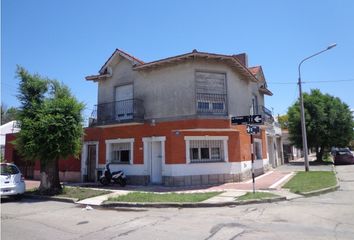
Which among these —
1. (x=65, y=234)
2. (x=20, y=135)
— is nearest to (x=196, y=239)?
(x=65, y=234)

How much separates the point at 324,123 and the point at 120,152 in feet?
75.9

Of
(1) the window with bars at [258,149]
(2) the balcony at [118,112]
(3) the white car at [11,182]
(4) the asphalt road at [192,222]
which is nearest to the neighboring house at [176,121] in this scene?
(2) the balcony at [118,112]

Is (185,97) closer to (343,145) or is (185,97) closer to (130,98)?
(130,98)

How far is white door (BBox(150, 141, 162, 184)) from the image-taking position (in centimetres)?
1769

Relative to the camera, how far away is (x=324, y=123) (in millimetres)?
33062

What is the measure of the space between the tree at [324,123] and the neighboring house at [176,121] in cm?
1609

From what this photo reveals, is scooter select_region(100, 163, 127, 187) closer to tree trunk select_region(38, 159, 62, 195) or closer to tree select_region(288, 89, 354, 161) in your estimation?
tree trunk select_region(38, 159, 62, 195)

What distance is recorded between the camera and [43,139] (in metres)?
14.4

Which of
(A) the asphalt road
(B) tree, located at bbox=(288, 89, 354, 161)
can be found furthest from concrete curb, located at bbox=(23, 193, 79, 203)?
(B) tree, located at bbox=(288, 89, 354, 161)

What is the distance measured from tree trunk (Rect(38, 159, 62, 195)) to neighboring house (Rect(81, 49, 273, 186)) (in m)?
4.15

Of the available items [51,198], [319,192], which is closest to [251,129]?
[319,192]

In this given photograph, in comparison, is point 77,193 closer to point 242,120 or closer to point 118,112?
point 118,112

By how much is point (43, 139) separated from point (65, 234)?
24.8ft

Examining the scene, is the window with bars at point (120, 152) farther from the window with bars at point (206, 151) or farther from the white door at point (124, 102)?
the window with bars at point (206, 151)
